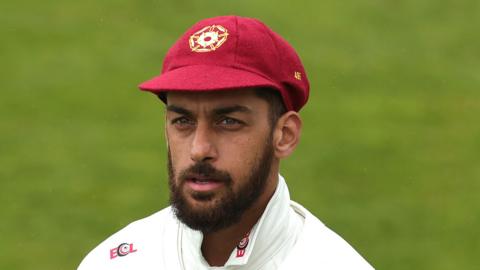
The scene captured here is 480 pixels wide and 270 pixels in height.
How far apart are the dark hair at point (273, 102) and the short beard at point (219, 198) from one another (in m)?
0.10

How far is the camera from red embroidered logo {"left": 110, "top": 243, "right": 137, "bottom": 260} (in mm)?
5387

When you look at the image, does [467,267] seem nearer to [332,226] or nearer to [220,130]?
[332,226]

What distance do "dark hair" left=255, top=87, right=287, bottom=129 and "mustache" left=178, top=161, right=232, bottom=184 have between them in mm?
295

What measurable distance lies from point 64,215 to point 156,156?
1.10m

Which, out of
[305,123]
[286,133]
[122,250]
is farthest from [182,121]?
[305,123]

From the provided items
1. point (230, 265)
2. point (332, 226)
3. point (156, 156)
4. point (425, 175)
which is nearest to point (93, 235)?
point (156, 156)

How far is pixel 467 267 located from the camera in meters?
10.1

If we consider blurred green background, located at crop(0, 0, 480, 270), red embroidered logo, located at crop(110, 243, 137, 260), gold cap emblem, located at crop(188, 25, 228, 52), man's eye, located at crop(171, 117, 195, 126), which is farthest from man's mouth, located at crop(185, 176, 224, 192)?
blurred green background, located at crop(0, 0, 480, 270)

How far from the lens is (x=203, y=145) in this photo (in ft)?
15.9

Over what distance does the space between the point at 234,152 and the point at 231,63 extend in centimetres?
34

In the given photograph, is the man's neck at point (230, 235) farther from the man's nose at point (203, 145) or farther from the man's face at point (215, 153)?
the man's nose at point (203, 145)

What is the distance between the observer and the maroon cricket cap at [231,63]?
4852 millimetres

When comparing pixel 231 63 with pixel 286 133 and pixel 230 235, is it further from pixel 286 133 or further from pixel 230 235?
pixel 230 235

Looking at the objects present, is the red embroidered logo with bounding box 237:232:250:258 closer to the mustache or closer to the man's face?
the man's face
